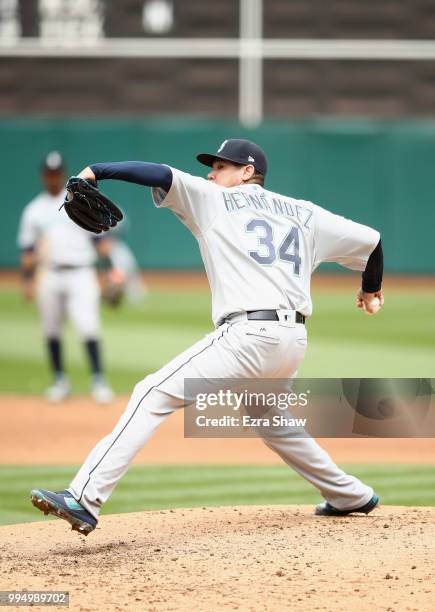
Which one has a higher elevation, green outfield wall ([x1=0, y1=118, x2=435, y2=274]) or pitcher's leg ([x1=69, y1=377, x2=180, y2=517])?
pitcher's leg ([x1=69, y1=377, x2=180, y2=517])

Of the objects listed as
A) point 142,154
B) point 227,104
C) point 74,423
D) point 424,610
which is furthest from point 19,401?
point 227,104

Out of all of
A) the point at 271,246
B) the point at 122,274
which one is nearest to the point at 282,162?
the point at 122,274

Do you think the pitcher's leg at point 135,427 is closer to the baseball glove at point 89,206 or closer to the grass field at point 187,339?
the baseball glove at point 89,206

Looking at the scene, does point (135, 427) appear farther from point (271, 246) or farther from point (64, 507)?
point (271, 246)

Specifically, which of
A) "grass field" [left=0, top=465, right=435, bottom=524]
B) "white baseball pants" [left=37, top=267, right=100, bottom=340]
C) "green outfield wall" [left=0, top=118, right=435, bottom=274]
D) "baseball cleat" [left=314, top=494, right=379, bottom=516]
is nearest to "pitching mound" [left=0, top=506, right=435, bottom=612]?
"baseball cleat" [left=314, top=494, right=379, bottom=516]

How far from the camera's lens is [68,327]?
1573cm

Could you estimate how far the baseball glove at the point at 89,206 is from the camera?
4.19 m

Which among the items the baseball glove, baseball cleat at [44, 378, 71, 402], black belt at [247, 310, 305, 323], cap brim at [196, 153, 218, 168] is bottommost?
baseball cleat at [44, 378, 71, 402]

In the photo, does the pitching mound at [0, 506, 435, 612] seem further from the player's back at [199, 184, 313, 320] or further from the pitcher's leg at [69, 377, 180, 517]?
the player's back at [199, 184, 313, 320]

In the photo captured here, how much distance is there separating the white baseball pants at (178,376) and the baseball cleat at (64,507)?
2 cm

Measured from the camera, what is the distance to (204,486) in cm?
634

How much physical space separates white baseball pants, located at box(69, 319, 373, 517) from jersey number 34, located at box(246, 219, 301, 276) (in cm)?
24

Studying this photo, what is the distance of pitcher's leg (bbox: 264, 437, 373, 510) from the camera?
15.5 feet

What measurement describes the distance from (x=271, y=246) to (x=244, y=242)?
12 centimetres
